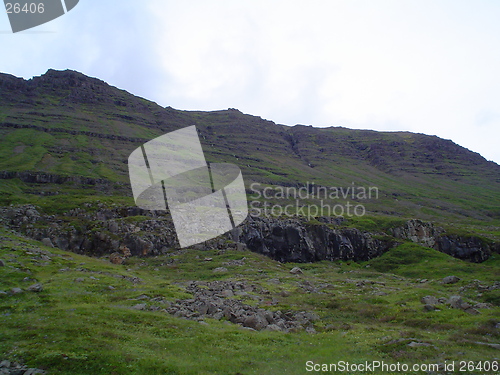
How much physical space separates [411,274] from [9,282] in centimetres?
6677

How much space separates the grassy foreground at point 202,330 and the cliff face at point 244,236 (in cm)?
1684

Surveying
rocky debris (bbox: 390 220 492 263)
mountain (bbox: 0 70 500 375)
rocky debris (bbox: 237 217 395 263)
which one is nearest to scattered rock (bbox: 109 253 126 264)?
mountain (bbox: 0 70 500 375)

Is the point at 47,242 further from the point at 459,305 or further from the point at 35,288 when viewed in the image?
the point at 459,305

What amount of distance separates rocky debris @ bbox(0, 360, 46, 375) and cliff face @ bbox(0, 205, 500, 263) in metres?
47.1

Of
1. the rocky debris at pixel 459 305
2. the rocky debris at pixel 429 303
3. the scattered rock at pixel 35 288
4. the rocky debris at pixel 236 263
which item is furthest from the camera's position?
the rocky debris at pixel 236 263

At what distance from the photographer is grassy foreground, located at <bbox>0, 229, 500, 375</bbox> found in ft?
54.7

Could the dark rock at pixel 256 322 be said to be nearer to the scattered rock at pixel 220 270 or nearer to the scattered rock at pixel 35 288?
the scattered rock at pixel 35 288

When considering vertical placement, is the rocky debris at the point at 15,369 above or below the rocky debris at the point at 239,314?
above

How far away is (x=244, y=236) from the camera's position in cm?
7800

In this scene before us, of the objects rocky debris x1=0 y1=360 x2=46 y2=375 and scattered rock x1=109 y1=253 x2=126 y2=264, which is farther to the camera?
scattered rock x1=109 y1=253 x2=126 y2=264

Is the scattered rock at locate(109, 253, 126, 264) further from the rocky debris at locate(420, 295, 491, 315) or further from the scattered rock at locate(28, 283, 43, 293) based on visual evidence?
the rocky debris at locate(420, 295, 491, 315)

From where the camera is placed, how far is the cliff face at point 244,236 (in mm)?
60906

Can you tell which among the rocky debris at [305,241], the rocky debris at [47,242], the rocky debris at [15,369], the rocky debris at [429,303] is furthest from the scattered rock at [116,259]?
the rocky debris at [429,303]

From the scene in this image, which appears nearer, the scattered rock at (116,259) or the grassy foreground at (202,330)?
the grassy foreground at (202,330)
